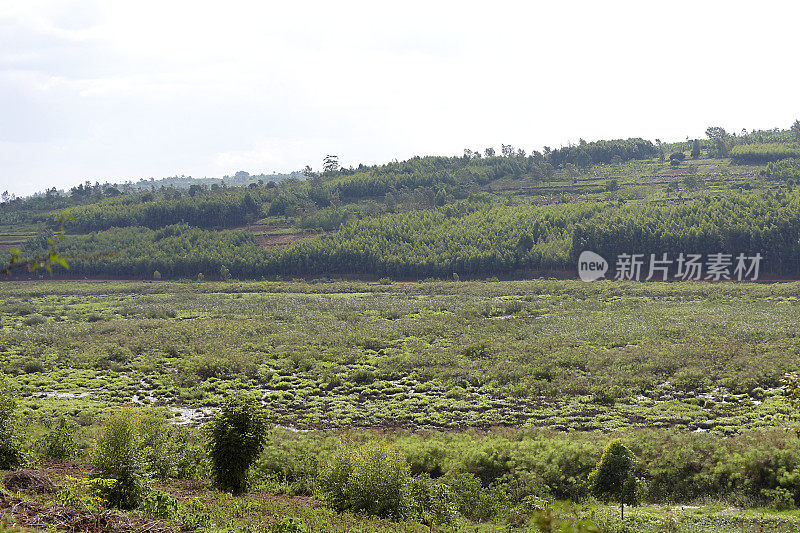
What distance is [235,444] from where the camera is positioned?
14586mm

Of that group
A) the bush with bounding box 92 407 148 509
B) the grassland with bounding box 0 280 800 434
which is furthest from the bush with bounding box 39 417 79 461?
the grassland with bounding box 0 280 800 434

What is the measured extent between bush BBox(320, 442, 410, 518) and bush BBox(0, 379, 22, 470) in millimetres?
7336

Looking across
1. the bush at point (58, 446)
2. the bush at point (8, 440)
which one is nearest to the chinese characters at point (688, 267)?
the bush at point (58, 446)

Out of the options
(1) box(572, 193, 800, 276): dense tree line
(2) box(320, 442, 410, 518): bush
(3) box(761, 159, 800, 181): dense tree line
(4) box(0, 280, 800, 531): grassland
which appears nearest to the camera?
(2) box(320, 442, 410, 518): bush

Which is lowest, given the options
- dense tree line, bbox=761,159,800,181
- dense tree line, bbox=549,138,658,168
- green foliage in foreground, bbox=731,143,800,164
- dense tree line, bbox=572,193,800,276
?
dense tree line, bbox=572,193,800,276

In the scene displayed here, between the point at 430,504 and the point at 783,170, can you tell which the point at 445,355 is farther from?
the point at 783,170

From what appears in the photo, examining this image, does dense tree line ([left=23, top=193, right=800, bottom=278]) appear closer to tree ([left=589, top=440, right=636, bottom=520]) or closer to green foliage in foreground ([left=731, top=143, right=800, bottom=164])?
green foliage in foreground ([left=731, top=143, right=800, bottom=164])

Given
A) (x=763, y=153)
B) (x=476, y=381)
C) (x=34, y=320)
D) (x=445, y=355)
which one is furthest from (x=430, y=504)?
(x=763, y=153)

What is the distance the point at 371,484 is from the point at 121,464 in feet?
17.2

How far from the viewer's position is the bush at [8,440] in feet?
47.2

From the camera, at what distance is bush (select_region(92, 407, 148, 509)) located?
39.7ft

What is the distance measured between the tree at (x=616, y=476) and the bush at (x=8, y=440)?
13.8 m

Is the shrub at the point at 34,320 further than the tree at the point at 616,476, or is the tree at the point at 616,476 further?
the shrub at the point at 34,320

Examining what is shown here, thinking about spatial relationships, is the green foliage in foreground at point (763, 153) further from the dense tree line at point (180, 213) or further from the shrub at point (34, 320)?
the shrub at point (34, 320)
